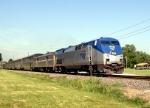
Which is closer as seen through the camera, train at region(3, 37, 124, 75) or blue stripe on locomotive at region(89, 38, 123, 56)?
train at region(3, 37, 124, 75)

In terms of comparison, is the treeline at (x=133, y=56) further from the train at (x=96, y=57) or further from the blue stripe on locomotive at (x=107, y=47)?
the blue stripe on locomotive at (x=107, y=47)

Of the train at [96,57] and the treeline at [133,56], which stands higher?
the treeline at [133,56]

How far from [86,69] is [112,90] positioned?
15.7 metres

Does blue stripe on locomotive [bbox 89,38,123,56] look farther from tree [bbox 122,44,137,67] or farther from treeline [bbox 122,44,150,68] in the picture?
tree [bbox 122,44,137,67]

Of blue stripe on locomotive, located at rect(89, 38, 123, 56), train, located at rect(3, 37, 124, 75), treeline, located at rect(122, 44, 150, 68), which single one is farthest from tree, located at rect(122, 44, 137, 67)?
blue stripe on locomotive, located at rect(89, 38, 123, 56)

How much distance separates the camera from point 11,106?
6.70 metres

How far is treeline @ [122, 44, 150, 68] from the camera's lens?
15700 centimetres

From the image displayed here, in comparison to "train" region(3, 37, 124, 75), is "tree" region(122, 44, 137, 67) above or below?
above

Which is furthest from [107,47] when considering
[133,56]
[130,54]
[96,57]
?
[133,56]

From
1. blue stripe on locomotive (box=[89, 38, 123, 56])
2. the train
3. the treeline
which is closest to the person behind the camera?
the train

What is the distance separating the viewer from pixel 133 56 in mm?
161250

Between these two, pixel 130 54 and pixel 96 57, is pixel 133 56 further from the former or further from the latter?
pixel 96 57

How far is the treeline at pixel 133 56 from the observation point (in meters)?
157

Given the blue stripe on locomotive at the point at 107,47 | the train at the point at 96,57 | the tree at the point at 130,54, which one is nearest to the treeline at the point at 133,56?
the tree at the point at 130,54
